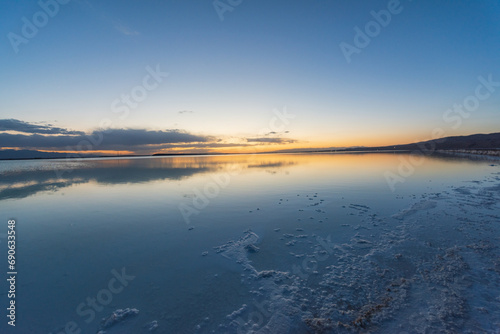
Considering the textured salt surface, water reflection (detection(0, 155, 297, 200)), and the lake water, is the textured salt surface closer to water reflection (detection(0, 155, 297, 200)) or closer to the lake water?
the lake water

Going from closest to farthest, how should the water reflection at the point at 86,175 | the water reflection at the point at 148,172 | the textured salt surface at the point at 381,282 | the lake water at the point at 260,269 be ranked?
the textured salt surface at the point at 381,282
the lake water at the point at 260,269
the water reflection at the point at 86,175
the water reflection at the point at 148,172

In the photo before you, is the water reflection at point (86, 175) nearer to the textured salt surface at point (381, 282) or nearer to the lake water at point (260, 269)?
the lake water at point (260, 269)

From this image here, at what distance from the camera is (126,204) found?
13258 mm

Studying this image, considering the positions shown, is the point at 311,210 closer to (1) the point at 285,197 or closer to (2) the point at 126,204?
(1) the point at 285,197

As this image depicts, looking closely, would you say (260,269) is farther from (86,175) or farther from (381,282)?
(86,175)

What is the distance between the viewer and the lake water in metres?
4.26

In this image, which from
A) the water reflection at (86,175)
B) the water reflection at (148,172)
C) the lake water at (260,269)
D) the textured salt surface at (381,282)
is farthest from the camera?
the water reflection at (148,172)

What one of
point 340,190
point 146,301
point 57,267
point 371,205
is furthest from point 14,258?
point 340,190

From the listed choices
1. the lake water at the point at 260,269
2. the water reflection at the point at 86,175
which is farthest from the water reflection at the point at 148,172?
the lake water at the point at 260,269

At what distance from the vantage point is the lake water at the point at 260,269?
4.26 m

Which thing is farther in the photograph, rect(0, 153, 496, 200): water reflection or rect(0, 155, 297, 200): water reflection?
rect(0, 153, 496, 200): water reflection

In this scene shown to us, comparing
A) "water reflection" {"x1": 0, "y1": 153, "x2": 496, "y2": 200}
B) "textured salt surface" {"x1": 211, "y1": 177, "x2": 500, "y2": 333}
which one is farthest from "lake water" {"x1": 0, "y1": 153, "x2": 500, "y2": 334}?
"water reflection" {"x1": 0, "y1": 153, "x2": 496, "y2": 200}

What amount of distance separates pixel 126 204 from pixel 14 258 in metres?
6.33

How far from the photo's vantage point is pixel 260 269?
6.14 metres
